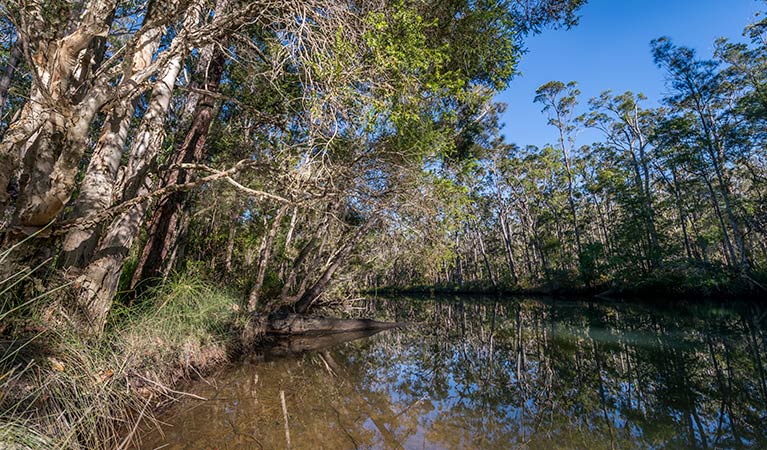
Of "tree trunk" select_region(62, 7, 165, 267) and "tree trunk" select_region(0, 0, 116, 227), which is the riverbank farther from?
"tree trunk" select_region(0, 0, 116, 227)

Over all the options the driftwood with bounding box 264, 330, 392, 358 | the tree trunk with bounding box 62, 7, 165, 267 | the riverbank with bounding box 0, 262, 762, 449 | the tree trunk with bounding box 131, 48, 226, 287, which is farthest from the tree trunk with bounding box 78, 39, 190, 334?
the driftwood with bounding box 264, 330, 392, 358

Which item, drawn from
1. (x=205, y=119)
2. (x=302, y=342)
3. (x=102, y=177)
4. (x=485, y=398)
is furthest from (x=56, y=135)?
(x=302, y=342)

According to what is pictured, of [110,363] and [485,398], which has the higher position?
[110,363]

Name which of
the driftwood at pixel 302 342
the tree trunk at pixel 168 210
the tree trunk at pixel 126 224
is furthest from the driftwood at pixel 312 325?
the tree trunk at pixel 126 224

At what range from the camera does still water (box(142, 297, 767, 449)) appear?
2717mm

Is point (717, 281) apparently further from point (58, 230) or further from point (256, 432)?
point (58, 230)

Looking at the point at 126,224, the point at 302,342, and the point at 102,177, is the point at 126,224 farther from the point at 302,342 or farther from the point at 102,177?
the point at 302,342

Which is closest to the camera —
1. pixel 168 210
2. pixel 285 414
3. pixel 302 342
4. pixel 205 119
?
pixel 285 414

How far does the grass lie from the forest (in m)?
0.02

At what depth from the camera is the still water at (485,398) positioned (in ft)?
8.91

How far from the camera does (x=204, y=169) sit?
288 cm

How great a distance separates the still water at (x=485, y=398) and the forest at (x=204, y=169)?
75cm

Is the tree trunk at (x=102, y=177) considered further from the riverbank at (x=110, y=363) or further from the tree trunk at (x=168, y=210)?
the tree trunk at (x=168, y=210)

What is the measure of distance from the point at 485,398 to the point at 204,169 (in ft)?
12.3
